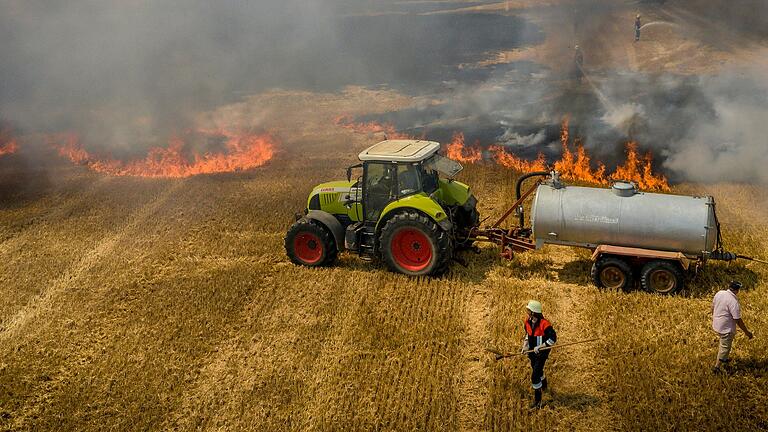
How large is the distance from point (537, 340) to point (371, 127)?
17.6m

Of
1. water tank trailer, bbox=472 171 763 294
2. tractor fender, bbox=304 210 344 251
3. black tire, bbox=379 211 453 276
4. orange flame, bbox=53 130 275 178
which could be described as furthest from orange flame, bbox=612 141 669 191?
orange flame, bbox=53 130 275 178

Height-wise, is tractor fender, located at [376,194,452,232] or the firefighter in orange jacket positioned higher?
tractor fender, located at [376,194,452,232]

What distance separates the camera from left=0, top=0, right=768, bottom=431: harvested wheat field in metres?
8.78

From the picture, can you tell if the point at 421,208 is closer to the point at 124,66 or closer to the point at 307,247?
the point at 307,247

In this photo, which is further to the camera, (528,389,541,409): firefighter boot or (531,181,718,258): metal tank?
(531,181,718,258): metal tank

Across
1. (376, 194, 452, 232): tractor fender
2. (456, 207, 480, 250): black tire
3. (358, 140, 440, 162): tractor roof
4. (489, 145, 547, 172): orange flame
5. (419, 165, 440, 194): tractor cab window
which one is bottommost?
(489, 145, 547, 172): orange flame

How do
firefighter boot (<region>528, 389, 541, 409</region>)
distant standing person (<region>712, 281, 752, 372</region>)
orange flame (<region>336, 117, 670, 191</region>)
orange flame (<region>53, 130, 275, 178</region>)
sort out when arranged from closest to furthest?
1. firefighter boot (<region>528, 389, 541, 409</region>)
2. distant standing person (<region>712, 281, 752, 372</region>)
3. orange flame (<region>336, 117, 670, 191</region>)
4. orange flame (<region>53, 130, 275, 178</region>)

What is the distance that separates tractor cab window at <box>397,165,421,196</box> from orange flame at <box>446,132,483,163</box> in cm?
821

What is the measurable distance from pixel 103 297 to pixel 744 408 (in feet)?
37.1

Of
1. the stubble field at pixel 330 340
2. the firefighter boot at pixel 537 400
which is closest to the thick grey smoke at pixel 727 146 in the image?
the stubble field at pixel 330 340

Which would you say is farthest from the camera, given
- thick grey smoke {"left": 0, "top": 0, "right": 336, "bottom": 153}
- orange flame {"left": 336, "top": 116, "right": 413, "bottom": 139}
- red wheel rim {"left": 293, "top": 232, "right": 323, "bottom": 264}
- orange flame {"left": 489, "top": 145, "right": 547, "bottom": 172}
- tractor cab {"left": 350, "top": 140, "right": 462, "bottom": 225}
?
thick grey smoke {"left": 0, "top": 0, "right": 336, "bottom": 153}

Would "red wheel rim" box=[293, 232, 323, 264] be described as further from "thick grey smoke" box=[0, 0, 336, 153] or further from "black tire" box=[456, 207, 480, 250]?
"thick grey smoke" box=[0, 0, 336, 153]

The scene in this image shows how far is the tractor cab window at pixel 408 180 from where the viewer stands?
11.8 metres

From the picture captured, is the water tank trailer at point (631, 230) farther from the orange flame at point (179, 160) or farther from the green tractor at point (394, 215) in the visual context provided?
the orange flame at point (179, 160)
